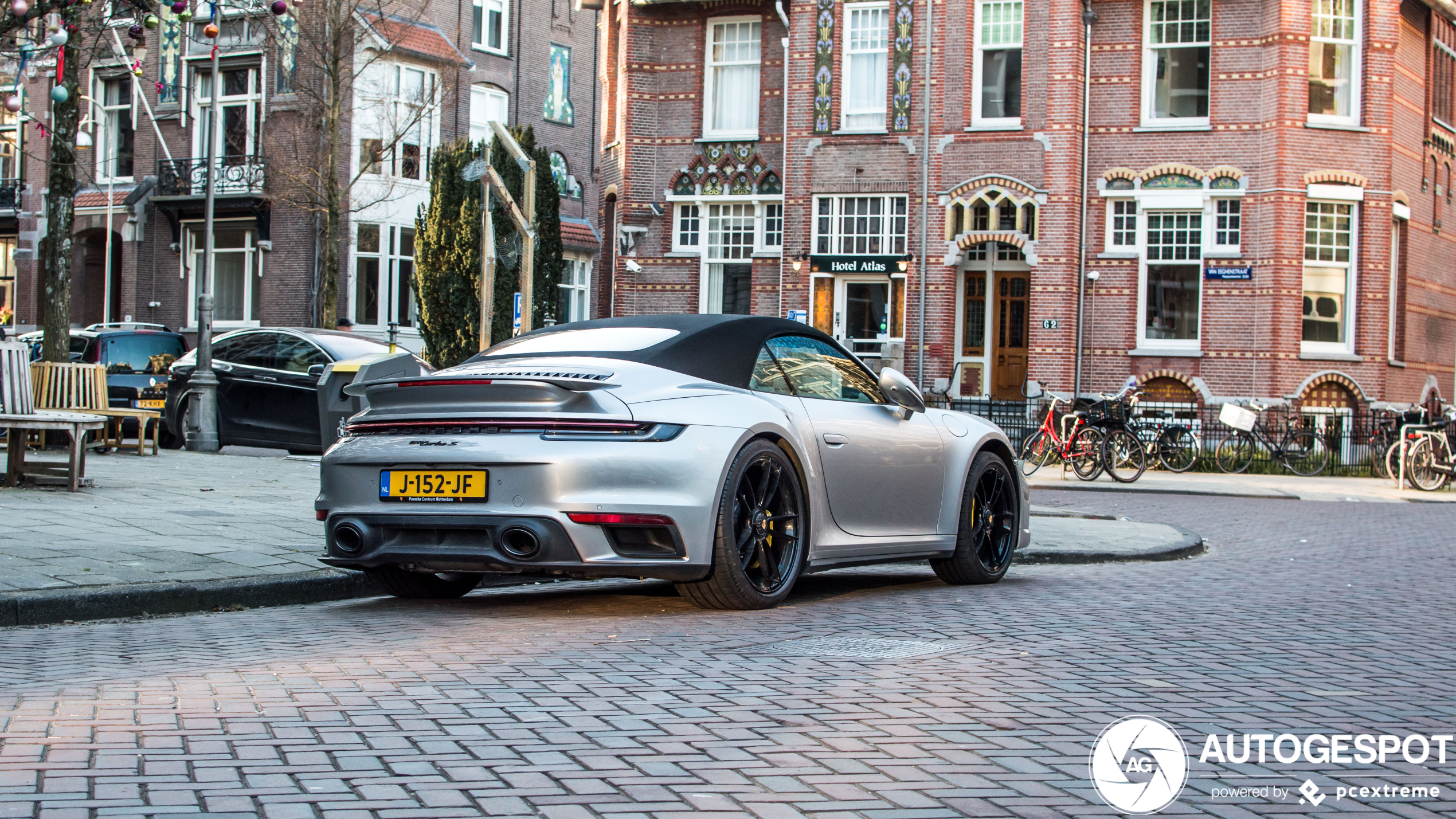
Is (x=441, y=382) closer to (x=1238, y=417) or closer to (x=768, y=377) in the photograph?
(x=768, y=377)

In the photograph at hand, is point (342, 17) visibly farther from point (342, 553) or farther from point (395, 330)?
point (342, 553)

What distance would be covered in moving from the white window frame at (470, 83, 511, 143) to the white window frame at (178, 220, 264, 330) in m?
6.14

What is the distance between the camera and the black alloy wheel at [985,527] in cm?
832

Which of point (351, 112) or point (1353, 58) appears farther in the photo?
point (351, 112)

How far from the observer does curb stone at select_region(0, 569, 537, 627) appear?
21.4 ft

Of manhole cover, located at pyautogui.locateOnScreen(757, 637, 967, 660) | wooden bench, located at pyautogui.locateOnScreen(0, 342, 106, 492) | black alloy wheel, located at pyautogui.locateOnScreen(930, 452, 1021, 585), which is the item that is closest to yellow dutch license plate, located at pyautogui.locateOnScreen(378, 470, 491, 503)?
manhole cover, located at pyautogui.locateOnScreen(757, 637, 967, 660)

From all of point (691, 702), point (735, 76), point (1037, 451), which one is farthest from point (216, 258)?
point (691, 702)

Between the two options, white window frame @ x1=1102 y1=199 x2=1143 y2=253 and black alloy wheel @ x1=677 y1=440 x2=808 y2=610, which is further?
white window frame @ x1=1102 y1=199 x2=1143 y2=253

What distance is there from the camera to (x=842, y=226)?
29.7 meters

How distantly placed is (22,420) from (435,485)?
599 cm

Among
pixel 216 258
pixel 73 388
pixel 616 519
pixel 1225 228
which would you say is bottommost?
pixel 616 519

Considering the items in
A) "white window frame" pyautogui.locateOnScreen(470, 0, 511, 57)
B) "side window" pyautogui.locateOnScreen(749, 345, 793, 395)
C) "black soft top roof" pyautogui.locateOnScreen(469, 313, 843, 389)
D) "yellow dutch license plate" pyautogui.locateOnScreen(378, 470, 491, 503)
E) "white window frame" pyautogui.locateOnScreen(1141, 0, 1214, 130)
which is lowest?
"yellow dutch license plate" pyautogui.locateOnScreen(378, 470, 491, 503)

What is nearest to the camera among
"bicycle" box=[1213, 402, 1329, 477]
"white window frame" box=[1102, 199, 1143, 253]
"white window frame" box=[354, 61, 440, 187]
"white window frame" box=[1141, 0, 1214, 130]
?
"bicycle" box=[1213, 402, 1329, 477]

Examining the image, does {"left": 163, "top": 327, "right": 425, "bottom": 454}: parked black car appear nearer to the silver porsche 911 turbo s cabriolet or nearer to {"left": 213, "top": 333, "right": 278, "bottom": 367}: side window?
{"left": 213, "top": 333, "right": 278, "bottom": 367}: side window
